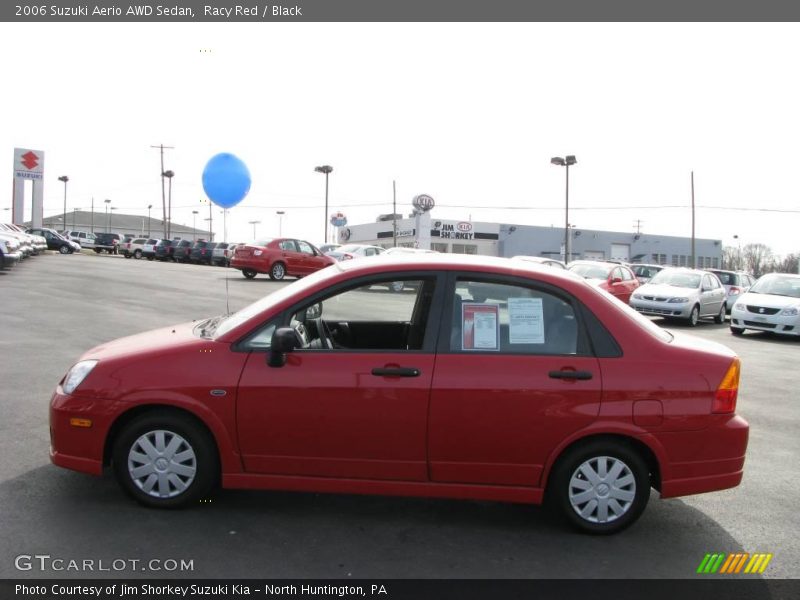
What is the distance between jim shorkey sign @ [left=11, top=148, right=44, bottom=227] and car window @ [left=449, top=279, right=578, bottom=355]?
47072mm

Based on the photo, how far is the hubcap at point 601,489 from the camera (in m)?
4.09

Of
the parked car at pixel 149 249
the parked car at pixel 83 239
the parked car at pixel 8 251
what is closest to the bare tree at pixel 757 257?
the parked car at pixel 149 249

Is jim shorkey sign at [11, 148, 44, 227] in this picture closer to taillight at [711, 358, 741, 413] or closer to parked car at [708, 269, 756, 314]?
parked car at [708, 269, 756, 314]

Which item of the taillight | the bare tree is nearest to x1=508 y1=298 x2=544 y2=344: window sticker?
the taillight

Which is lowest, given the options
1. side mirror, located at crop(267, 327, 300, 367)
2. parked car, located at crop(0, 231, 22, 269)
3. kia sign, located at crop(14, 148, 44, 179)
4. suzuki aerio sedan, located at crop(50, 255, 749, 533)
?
suzuki aerio sedan, located at crop(50, 255, 749, 533)

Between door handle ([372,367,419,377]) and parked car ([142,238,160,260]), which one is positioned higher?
parked car ([142,238,160,260])

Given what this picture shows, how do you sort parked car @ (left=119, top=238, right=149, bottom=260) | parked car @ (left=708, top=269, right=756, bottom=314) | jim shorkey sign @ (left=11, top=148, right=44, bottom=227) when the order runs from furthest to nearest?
parked car @ (left=119, top=238, right=149, bottom=260) < jim shorkey sign @ (left=11, top=148, right=44, bottom=227) < parked car @ (left=708, top=269, right=756, bottom=314)

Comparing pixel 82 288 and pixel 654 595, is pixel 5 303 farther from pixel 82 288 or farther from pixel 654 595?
pixel 654 595

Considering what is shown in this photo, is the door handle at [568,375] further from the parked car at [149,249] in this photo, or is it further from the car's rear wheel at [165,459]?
the parked car at [149,249]

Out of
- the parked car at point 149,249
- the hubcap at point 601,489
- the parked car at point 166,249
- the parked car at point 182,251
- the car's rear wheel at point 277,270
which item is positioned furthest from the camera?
the parked car at point 149,249

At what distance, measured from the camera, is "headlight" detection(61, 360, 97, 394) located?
421 centimetres

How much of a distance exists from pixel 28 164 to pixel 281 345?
157 feet
